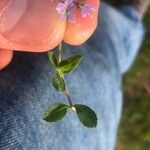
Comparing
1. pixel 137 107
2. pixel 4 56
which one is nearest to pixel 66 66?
pixel 4 56

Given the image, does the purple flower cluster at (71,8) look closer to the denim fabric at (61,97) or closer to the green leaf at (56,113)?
the green leaf at (56,113)

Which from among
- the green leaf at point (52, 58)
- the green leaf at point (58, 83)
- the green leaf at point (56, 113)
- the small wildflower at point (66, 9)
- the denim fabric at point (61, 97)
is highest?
the small wildflower at point (66, 9)

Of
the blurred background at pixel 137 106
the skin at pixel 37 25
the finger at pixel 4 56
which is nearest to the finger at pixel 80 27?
the skin at pixel 37 25

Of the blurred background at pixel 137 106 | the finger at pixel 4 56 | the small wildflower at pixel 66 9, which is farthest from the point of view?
the blurred background at pixel 137 106

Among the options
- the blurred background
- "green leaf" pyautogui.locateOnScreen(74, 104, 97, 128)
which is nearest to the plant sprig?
"green leaf" pyautogui.locateOnScreen(74, 104, 97, 128)

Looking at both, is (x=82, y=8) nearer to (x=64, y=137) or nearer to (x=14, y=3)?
(x=14, y=3)

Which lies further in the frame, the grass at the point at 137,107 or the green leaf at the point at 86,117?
the grass at the point at 137,107
